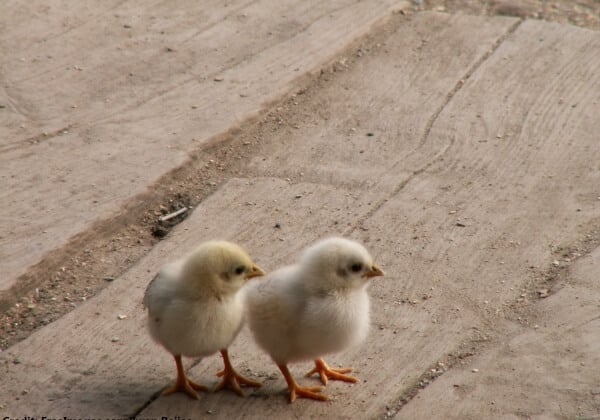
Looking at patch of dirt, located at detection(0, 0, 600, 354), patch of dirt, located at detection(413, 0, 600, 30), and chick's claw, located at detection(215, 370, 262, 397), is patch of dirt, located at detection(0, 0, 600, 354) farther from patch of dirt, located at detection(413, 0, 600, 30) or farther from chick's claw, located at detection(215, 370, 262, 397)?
patch of dirt, located at detection(413, 0, 600, 30)

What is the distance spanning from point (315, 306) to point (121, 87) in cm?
300

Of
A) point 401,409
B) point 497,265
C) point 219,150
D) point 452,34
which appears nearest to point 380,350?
point 401,409

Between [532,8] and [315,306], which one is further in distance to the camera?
[532,8]

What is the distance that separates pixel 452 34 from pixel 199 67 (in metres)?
1.79

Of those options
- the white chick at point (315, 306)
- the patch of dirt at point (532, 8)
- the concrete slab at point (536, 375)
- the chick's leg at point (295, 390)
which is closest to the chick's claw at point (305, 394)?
the chick's leg at point (295, 390)

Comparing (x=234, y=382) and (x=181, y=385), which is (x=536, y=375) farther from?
(x=181, y=385)

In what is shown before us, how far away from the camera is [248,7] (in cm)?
711

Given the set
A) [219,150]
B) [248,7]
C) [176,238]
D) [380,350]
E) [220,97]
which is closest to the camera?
[380,350]

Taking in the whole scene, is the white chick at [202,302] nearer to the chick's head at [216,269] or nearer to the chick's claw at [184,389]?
the chick's head at [216,269]

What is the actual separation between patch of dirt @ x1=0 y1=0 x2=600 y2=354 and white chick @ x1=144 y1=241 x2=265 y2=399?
79cm

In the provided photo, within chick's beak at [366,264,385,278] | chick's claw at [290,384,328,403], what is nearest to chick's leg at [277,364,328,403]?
chick's claw at [290,384,328,403]

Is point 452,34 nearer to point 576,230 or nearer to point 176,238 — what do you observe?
point 576,230

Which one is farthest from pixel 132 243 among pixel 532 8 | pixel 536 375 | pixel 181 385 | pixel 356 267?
pixel 532 8

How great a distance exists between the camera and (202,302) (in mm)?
3617
